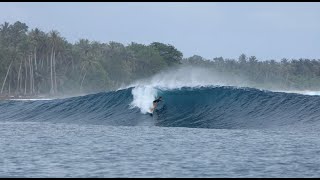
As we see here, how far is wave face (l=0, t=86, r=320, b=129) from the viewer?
2944 centimetres

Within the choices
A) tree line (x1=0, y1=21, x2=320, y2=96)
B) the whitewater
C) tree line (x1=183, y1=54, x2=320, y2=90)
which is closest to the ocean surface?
the whitewater

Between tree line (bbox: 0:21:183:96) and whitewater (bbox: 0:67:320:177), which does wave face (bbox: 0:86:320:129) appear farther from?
tree line (bbox: 0:21:183:96)

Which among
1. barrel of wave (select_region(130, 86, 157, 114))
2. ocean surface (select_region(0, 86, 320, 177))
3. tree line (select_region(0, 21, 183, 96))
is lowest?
ocean surface (select_region(0, 86, 320, 177))

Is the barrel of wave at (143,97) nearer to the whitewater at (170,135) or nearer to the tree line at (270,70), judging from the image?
the whitewater at (170,135)

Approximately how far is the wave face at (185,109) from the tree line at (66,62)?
55115mm

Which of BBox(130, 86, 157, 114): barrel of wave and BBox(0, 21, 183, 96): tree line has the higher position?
BBox(0, 21, 183, 96): tree line

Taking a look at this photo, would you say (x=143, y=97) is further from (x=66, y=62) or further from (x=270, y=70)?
(x=270, y=70)

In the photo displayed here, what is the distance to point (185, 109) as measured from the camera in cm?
3350

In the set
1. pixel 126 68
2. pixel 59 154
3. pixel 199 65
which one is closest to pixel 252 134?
pixel 59 154

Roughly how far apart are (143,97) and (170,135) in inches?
509

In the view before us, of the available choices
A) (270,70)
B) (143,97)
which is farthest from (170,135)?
(270,70)

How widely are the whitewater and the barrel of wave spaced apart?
0.17 ft

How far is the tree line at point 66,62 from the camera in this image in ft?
313

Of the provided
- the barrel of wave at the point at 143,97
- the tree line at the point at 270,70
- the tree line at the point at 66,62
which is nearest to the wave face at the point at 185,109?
the barrel of wave at the point at 143,97
